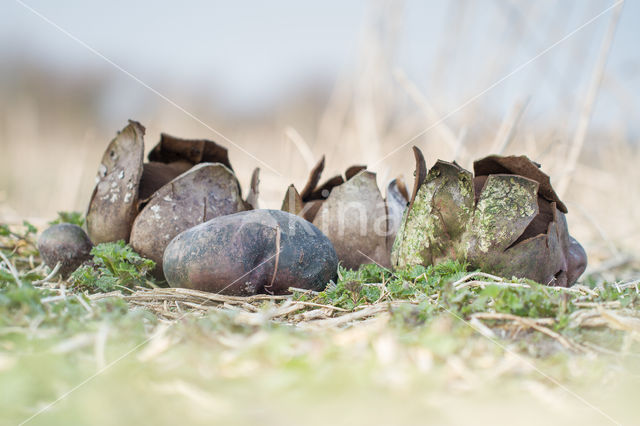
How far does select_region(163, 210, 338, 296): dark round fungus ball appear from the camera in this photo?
5.32 feet

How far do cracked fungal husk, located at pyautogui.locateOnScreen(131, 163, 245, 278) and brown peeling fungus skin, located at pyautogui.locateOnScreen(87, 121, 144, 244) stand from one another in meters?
0.08

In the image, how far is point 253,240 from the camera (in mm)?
1646

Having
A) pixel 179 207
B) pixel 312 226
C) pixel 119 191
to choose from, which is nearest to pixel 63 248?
pixel 119 191

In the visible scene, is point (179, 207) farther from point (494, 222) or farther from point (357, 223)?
point (494, 222)

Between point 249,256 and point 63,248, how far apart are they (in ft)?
2.78

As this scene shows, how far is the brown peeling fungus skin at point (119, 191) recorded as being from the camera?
1.98m

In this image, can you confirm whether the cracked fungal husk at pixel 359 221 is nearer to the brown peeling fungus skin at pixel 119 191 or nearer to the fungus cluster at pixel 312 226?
the fungus cluster at pixel 312 226

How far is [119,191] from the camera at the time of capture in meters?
2.00

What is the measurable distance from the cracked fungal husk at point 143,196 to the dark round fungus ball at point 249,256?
23 cm

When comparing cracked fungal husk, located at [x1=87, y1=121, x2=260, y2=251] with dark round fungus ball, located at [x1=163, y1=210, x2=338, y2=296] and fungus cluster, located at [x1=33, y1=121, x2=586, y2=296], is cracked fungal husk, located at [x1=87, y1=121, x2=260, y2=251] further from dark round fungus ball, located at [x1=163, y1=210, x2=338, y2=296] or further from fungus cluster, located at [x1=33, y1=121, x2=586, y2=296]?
dark round fungus ball, located at [x1=163, y1=210, x2=338, y2=296]

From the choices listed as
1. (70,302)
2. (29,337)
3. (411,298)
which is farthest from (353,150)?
(29,337)

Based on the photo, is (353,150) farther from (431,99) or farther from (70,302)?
(70,302)

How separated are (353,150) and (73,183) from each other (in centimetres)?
262

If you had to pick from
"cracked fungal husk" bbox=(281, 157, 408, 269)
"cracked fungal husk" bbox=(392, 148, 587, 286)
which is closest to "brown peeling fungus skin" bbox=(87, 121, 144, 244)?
"cracked fungal husk" bbox=(281, 157, 408, 269)
